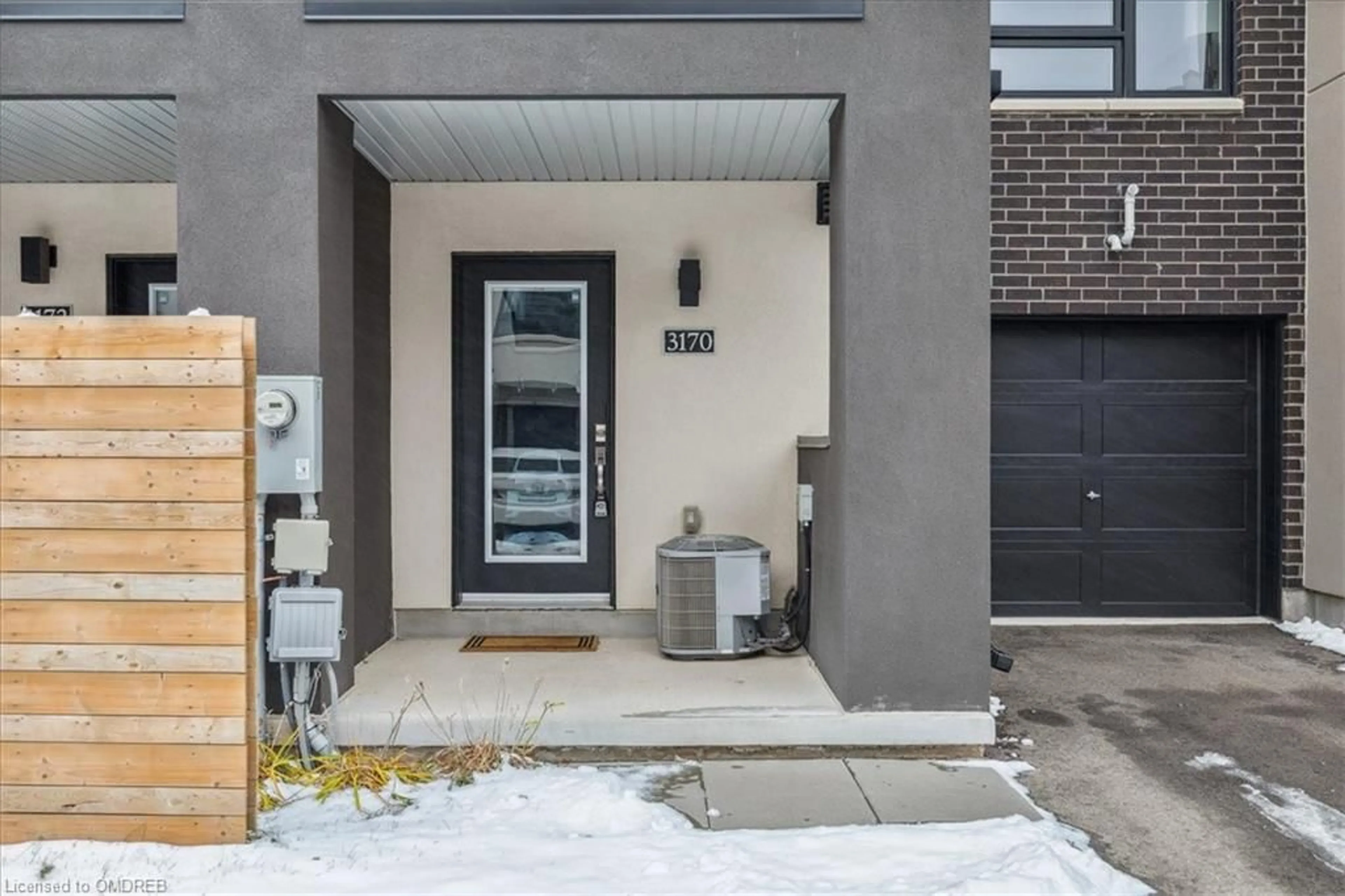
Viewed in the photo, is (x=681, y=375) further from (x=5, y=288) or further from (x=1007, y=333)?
(x=5, y=288)

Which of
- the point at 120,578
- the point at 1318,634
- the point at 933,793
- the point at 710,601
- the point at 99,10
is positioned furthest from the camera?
the point at 1318,634

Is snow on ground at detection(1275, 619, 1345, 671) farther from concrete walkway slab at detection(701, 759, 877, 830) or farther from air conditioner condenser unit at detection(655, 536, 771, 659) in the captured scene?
concrete walkway slab at detection(701, 759, 877, 830)

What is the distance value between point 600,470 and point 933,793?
9.24 feet

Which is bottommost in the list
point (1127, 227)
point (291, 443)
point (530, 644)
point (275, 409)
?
point (530, 644)

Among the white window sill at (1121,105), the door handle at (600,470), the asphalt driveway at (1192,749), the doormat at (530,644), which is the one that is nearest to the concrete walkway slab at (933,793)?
the asphalt driveway at (1192,749)

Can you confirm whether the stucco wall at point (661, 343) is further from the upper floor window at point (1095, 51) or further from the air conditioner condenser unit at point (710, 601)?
the upper floor window at point (1095, 51)

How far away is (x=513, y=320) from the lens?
5.87 m

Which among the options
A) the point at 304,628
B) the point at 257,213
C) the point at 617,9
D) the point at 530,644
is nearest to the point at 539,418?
the point at 530,644

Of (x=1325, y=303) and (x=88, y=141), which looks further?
(x=1325, y=303)

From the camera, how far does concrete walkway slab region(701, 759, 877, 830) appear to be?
3443 millimetres

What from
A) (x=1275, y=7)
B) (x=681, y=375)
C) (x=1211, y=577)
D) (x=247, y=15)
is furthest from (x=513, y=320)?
(x=1275, y=7)

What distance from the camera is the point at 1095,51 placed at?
681cm

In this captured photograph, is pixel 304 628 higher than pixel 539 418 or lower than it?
lower

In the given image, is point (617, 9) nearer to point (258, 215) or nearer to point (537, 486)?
point (258, 215)
